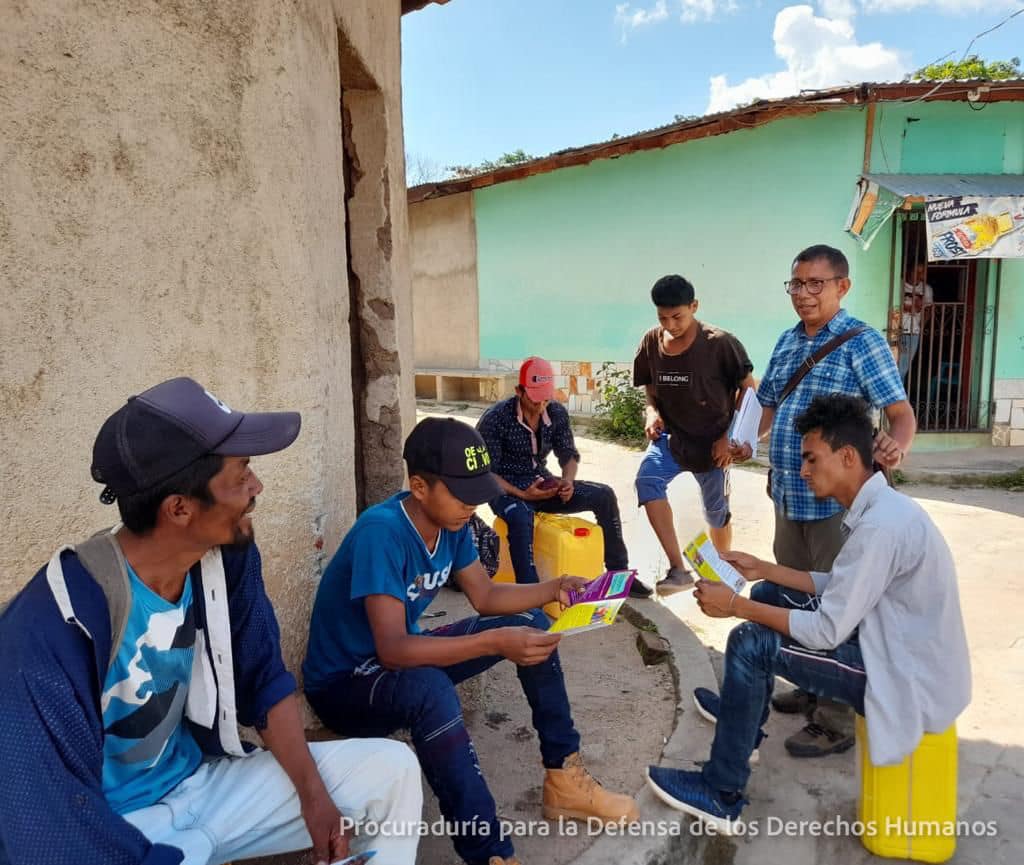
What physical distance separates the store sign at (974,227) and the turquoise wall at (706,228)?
588 millimetres

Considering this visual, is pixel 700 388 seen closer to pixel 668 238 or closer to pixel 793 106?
pixel 793 106

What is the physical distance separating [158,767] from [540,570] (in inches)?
103

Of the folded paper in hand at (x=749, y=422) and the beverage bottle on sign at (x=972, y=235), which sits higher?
the beverage bottle on sign at (x=972, y=235)

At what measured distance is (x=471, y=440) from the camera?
92.3 inches

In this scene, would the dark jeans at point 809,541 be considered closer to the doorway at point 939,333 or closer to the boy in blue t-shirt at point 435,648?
the boy in blue t-shirt at point 435,648

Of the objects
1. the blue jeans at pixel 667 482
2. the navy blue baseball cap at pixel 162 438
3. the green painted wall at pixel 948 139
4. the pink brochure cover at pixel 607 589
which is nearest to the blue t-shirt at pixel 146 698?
the navy blue baseball cap at pixel 162 438

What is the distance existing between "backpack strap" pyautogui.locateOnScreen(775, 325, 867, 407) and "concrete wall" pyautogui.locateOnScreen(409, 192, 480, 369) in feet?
32.2

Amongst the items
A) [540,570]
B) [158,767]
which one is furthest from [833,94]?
[158,767]

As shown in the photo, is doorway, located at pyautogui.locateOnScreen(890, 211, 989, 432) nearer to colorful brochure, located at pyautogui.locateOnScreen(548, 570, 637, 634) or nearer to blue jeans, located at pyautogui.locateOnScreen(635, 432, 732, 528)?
blue jeans, located at pyautogui.locateOnScreen(635, 432, 732, 528)

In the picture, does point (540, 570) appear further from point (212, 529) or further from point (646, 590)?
point (212, 529)

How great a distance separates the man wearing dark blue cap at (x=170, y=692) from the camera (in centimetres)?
135

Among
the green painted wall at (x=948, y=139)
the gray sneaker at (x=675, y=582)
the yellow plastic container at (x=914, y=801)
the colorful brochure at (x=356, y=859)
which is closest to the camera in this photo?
the colorful brochure at (x=356, y=859)

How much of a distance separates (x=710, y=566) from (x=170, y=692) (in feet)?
5.51

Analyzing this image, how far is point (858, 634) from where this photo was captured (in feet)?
8.04
